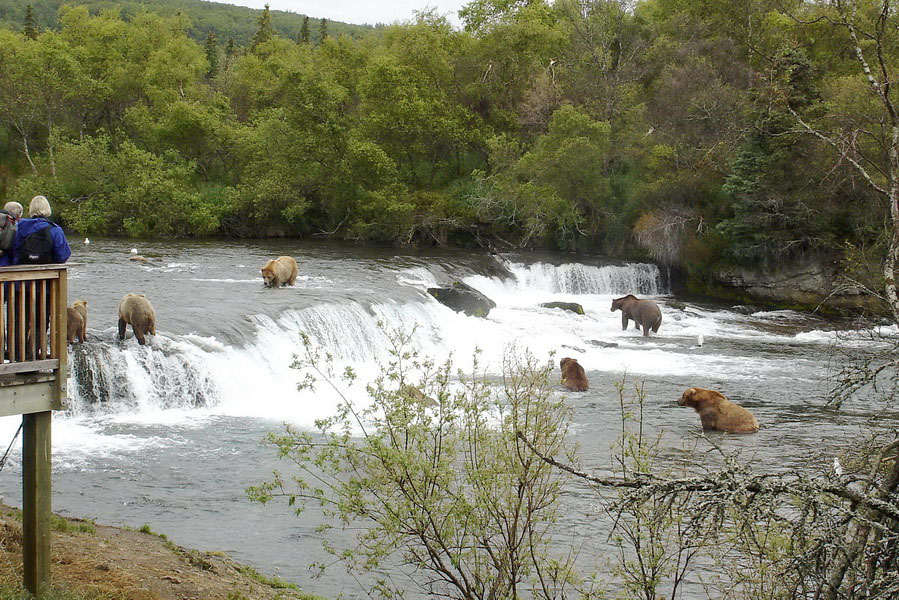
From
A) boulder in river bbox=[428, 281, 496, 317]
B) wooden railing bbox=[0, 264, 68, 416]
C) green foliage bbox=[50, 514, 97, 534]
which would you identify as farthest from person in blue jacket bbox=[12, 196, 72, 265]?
boulder in river bbox=[428, 281, 496, 317]

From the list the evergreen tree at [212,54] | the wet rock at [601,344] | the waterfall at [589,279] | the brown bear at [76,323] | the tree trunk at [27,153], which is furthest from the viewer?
Answer: the evergreen tree at [212,54]

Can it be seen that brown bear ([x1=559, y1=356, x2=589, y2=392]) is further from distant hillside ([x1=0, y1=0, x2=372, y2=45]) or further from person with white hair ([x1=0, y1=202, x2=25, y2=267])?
distant hillside ([x1=0, y1=0, x2=372, y2=45])

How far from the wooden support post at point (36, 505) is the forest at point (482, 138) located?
23410 millimetres

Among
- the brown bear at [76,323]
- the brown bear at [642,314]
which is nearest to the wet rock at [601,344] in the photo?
the brown bear at [642,314]

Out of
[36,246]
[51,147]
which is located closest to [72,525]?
[36,246]

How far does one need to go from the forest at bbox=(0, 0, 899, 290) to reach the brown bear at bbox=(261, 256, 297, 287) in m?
12.8

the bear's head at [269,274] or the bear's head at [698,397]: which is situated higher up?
the bear's head at [269,274]

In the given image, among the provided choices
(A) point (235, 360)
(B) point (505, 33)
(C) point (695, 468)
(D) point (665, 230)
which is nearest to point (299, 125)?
(B) point (505, 33)

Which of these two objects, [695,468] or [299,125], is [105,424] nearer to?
[695,468]

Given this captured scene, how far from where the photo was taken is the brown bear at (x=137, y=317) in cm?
1619

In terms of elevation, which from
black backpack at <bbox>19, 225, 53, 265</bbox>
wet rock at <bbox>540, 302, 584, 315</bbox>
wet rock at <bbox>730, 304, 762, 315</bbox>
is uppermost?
black backpack at <bbox>19, 225, 53, 265</bbox>

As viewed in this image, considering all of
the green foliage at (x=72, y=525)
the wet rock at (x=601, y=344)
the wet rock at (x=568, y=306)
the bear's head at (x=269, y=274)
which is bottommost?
the green foliage at (x=72, y=525)

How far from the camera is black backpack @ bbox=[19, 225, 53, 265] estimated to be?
8250 millimetres

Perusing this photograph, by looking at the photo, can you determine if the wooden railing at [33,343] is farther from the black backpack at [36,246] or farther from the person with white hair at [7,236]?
the person with white hair at [7,236]
